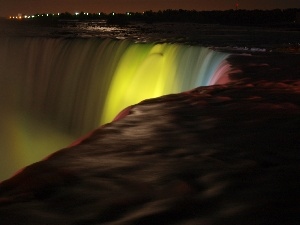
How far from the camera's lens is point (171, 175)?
3.31m

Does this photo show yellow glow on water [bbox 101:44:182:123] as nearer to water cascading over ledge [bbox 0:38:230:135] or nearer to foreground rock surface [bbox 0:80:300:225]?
water cascading over ledge [bbox 0:38:230:135]

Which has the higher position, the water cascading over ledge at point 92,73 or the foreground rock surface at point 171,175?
the foreground rock surface at point 171,175

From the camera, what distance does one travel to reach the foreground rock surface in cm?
277

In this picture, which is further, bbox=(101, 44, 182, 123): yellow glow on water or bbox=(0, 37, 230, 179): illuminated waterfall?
bbox=(101, 44, 182, 123): yellow glow on water

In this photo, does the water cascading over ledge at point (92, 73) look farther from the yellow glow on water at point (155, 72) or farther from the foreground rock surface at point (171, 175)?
the foreground rock surface at point (171, 175)

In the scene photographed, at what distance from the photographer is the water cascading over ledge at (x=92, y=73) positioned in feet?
37.2

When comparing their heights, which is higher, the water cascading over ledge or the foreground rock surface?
the foreground rock surface

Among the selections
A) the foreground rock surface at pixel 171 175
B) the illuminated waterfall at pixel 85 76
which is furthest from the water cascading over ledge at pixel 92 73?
the foreground rock surface at pixel 171 175

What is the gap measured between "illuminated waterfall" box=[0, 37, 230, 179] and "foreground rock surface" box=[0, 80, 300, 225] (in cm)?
408

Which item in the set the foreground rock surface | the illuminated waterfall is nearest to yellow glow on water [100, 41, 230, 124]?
the illuminated waterfall

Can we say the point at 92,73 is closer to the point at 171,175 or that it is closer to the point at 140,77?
the point at 140,77

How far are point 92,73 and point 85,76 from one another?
1.96ft

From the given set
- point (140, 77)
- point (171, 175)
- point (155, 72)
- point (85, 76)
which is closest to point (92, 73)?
point (85, 76)

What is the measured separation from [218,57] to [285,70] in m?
2.38
